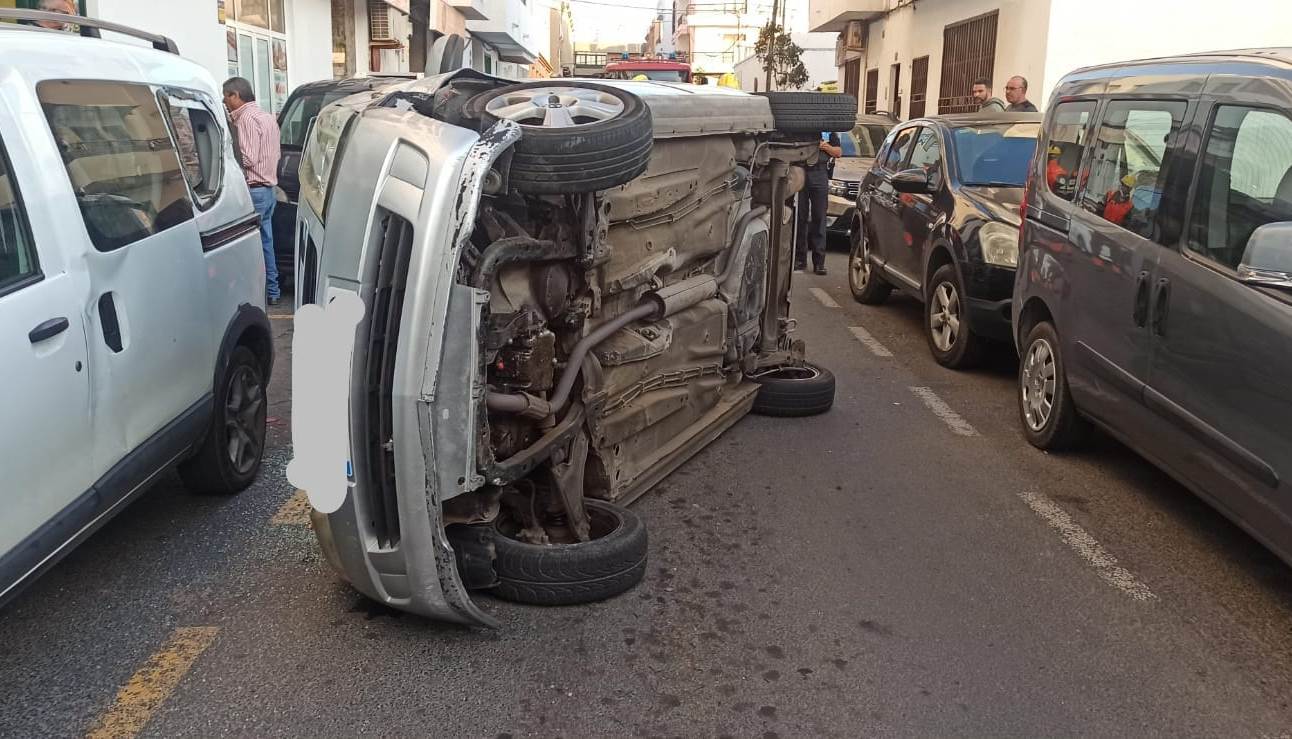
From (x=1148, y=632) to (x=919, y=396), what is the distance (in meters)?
3.41

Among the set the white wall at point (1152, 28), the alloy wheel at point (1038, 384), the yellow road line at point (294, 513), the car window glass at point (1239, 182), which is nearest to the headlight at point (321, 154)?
the yellow road line at point (294, 513)

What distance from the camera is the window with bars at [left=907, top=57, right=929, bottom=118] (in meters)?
24.4

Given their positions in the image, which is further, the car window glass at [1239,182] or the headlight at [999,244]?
the headlight at [999,244]

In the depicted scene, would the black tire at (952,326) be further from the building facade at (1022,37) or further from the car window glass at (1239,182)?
the building facade at (1022,37)

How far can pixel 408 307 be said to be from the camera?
321cm

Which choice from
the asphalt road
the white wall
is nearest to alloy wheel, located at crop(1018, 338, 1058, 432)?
the asphalt road

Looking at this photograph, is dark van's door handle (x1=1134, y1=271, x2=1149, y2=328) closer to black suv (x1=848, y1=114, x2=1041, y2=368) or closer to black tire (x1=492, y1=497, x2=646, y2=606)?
black tire (x1=492, y1=497, x2=646, y2=606)

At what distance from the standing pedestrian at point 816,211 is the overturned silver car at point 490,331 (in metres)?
6.47

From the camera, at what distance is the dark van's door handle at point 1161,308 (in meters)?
4.50

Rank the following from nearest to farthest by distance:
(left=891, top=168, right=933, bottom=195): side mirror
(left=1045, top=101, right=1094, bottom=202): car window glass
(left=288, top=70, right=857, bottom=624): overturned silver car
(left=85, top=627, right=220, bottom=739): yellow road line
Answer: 1. (left=85, top=627, right=220, bottom=739): yellow road line
2. (left=288, top=70, right=857, bottom=624): overturned silver car
3. (left=1045, top=101, right=1094, bottom=202): car window glass
4. (left=891, top=168, right=933, bottom=195): side mirror

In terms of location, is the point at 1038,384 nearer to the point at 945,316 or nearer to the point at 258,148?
the point at 945,316

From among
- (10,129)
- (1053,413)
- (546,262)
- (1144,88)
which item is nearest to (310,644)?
(546,262)

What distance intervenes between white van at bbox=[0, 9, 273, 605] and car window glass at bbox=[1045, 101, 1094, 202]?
416 centimetres

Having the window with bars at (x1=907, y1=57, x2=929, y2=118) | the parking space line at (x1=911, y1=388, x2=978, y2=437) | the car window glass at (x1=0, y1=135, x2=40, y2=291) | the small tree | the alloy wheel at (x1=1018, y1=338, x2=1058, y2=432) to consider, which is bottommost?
the parking space line at (x1=911, y1=388, x2=978, y2=437)
